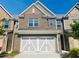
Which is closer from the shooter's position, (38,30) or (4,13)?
(38,30)

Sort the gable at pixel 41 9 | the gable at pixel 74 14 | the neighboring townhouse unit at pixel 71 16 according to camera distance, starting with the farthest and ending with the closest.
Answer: the gable at pixel 41 9
the gable at pixel 74 14
the neighboring townhouse unit at pixel 71 16

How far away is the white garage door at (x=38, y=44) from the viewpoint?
31188mm

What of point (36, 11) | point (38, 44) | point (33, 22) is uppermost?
point (36, 11)

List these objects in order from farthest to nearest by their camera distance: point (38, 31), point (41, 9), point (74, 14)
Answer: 1. point (41, 9)
2. point (74, 14)
3. point (38, 31)

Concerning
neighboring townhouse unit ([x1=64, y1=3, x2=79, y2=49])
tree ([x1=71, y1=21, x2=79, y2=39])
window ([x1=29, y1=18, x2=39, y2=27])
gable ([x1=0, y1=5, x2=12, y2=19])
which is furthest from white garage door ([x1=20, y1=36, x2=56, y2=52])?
tree ([x1=71, y1=21, x2=79, y2=39])

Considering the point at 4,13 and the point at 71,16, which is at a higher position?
the point at 4,13

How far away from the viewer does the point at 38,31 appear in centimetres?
3203

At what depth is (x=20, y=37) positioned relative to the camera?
3209 cm

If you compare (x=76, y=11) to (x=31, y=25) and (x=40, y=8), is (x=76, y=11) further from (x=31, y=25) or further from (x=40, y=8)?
(x=31, y=25)

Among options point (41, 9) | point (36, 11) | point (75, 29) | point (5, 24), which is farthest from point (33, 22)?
point (75, 29)

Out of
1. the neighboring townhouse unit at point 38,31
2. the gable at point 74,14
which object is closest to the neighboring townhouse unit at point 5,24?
the neighboring townhouse unit at point 38,31

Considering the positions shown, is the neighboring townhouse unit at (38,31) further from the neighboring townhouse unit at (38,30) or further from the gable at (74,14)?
the gable at (74,14)

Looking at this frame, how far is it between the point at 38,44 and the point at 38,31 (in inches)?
100

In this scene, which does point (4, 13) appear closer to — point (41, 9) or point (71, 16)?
point (41, 9)
